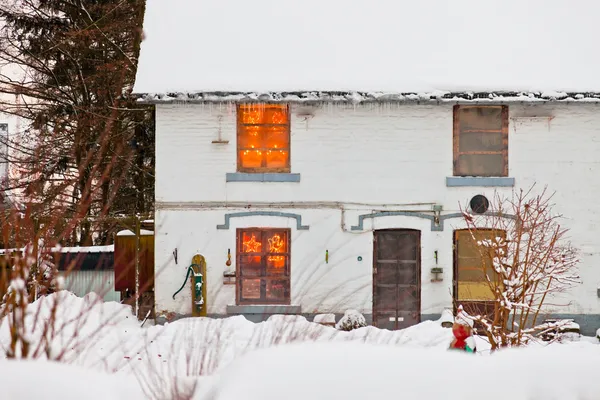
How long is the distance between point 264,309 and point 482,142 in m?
5.58

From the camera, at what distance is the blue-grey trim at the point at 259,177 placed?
13.1 metres

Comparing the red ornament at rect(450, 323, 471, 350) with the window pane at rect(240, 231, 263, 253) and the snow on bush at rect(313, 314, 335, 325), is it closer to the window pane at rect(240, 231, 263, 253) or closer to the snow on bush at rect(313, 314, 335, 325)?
the snow on bush at rect(313, 314, 335, 325)

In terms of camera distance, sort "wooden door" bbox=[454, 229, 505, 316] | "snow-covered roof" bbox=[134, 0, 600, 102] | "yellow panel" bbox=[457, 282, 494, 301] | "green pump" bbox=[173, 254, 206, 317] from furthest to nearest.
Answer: "yellow panel" bbox=[457, 282, 494, 301]
"wooden door" bbox=[454, 229, 505, 316]
"green pump" bbox=[173, 254, 206, 317]
"snow-covered roof" bbox=[134, 0, 600, 102]

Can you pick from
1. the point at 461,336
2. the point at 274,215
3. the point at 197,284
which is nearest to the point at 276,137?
the point at 274,215

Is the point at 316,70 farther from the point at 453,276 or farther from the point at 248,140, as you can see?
the point at 453,276

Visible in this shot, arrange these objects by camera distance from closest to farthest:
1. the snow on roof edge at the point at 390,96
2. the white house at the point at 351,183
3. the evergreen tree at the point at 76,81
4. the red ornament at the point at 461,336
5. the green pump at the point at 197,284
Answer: the red ornament at the point at 461,336 → the snow on roof edge at the point at 390,96 → the green pump at the point at 197,284 → the white house at the point at 351,183 → the evergreen tree at the point at 76,81

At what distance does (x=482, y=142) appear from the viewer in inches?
523

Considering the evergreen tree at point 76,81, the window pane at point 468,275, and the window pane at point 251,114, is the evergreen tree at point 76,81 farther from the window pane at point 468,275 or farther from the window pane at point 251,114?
the window pane at point 468,275

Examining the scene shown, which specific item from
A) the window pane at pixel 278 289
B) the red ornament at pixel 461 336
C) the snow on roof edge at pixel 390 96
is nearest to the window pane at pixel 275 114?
the snow on roof edge at pixel 390 96

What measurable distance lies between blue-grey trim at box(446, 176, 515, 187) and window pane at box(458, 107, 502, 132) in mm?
1018

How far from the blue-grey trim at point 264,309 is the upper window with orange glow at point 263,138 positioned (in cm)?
276

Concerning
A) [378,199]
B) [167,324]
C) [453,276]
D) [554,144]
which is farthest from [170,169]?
[554,144]

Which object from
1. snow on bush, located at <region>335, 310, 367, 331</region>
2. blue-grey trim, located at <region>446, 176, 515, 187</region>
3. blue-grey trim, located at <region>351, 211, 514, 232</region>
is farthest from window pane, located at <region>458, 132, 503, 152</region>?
snow on bush, located at <region>335, 310, 367, 331</region>

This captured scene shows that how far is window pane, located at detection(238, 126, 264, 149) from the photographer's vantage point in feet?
43.3
